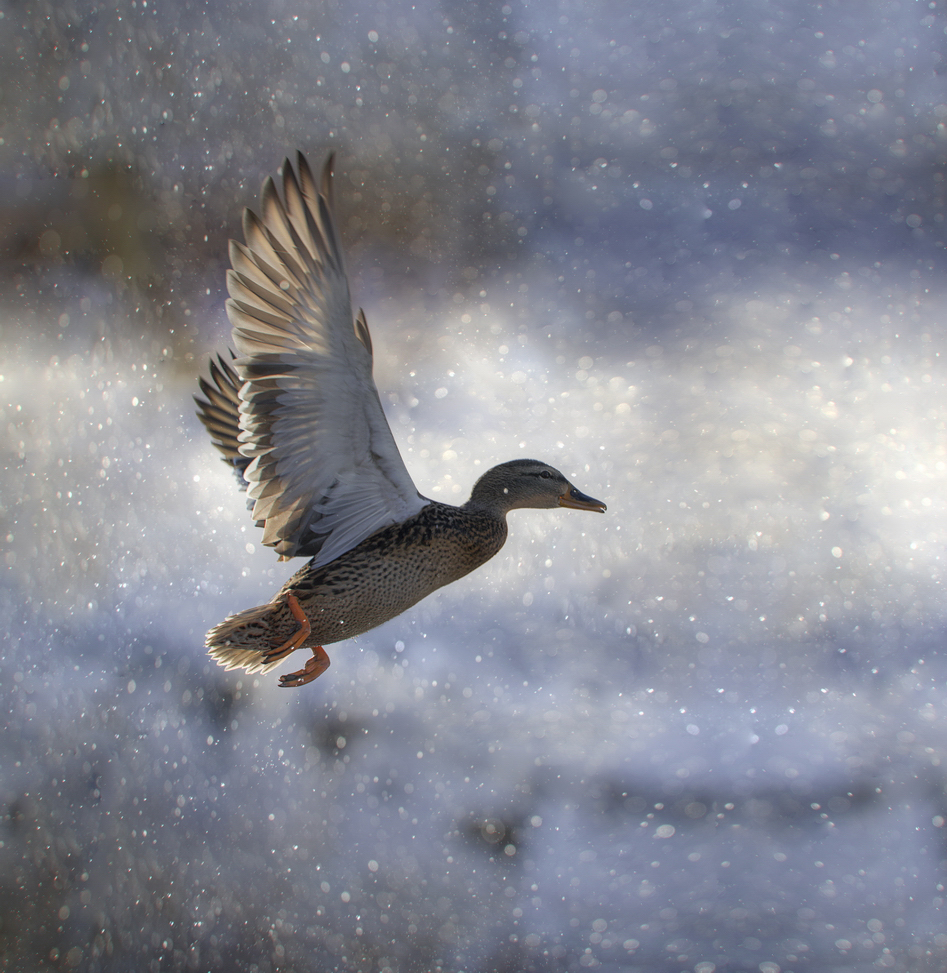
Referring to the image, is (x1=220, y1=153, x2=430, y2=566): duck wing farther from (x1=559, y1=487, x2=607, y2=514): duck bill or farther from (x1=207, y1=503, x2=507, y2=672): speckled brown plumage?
(x1=559, y1=487, x2=607, y2=514): duck bill

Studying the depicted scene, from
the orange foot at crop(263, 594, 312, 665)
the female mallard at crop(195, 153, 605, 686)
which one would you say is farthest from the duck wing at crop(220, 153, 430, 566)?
the orange foot at crop(263, 594, 312, 665)

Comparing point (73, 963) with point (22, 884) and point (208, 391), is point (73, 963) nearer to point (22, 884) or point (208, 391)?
point (22, 884)

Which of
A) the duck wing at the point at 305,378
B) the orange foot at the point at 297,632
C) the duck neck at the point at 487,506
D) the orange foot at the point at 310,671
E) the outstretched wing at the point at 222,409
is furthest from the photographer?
the outstretched wing at the point at 222,409

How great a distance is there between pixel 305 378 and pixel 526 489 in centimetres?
120

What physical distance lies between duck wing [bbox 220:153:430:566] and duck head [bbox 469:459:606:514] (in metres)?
0.58

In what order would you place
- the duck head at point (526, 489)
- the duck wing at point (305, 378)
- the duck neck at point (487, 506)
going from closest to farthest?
the duck wing at point (305, 378) < the duck neck at point (487, 506) < the duck head at point (526, 489)

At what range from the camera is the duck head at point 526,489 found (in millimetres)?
3158

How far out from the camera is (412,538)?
2715mm

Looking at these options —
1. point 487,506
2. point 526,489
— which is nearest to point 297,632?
point 487,506

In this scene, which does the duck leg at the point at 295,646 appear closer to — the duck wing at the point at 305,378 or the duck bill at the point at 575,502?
the duck wing at the point at 305,378

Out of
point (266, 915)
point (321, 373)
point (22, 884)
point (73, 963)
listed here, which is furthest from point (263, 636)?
point (22, 884)

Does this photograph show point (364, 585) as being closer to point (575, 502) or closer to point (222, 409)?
point (575, 502)

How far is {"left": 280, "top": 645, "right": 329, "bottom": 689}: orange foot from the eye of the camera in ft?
9.07

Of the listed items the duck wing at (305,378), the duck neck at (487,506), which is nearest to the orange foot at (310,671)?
the duck wing at (305,378)
